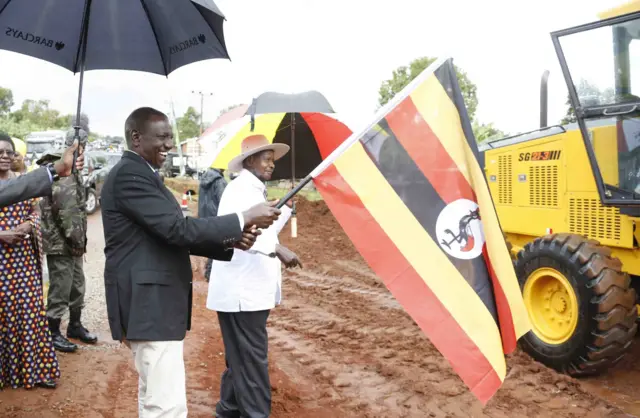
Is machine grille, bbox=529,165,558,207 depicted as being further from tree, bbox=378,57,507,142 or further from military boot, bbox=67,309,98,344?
tree, bbox=378,57,507,142

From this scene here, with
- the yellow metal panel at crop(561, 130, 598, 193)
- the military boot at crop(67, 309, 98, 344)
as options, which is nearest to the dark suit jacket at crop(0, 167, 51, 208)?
the military boot at crop(67, 309, 98, 344)

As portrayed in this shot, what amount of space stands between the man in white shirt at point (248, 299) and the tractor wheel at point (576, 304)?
8.80 feet

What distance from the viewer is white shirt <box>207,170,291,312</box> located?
358 cm

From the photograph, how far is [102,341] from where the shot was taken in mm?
5754

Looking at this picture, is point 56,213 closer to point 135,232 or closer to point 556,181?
point 135,232

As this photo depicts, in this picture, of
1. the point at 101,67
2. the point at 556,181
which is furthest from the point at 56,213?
the point at 556,181

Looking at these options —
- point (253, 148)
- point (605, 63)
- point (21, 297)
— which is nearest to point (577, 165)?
point (605, 63)

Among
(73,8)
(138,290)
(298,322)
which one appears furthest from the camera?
(298,322)

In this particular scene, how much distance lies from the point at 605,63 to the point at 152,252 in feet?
13.4

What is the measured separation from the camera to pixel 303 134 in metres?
8.91

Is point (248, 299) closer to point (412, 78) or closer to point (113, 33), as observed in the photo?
point (113, 33)

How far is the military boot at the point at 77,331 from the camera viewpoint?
563 cm

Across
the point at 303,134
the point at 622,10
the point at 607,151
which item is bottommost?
the point at 607,151

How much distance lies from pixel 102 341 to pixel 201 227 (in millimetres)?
3656
